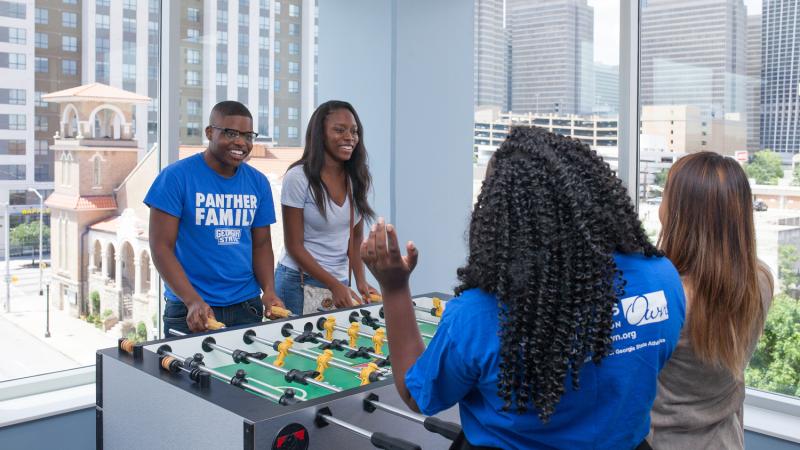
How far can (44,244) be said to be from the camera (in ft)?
11.6

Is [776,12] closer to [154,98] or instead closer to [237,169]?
[237,169]

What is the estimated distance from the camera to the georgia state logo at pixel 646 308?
1.25 metres

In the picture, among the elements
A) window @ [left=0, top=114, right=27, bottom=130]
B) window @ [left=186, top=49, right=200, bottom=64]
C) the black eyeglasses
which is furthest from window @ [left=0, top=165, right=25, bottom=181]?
the black eyeglasses

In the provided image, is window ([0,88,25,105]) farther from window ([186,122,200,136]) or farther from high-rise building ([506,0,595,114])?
high-rise building ([506,0,595,114])

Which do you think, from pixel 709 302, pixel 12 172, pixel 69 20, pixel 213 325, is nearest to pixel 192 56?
pixel 69 20

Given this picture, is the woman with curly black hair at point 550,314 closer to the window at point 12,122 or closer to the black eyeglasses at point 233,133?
the black eyeglasses at point 233,133

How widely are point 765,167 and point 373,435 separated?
8.87ft

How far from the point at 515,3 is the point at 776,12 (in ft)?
5.40

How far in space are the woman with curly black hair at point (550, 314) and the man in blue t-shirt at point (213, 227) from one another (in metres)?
1.56

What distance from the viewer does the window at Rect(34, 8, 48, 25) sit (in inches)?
134

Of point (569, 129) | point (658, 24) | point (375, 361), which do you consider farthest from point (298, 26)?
point (375, 361)

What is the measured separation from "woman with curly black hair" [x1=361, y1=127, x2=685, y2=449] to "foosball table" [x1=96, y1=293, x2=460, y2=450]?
1.39 ft

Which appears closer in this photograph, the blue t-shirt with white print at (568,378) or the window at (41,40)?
the blue t-shirt with white print at (568,378)

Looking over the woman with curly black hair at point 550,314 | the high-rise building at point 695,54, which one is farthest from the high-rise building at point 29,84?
the high-rise building at point 695,54
